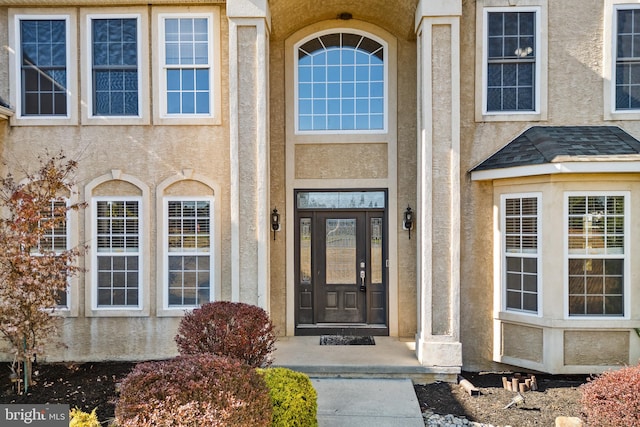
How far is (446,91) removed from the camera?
6680mm

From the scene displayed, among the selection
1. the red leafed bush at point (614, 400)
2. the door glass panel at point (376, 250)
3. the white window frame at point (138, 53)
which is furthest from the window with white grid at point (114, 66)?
the red leafed bush at point (614, 400)

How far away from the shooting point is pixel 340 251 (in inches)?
327

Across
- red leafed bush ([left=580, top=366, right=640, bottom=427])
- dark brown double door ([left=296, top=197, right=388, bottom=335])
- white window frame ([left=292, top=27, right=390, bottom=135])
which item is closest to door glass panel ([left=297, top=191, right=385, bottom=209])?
dark brown double door ([left=296, top=197, right=388, bottom=335])

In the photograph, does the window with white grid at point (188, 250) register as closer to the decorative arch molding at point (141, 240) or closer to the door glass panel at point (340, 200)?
the decorative arch molding at point (141, 240)

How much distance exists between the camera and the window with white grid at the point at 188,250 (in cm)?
747

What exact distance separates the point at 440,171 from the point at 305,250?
121 inches

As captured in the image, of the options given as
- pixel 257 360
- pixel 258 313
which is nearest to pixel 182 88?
pixel 258 313

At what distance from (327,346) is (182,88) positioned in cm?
534

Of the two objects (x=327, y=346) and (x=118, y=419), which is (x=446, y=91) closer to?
(x=327, y=346)

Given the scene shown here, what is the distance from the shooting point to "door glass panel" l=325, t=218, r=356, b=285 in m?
8.28

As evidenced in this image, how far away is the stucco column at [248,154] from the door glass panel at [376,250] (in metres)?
2.40

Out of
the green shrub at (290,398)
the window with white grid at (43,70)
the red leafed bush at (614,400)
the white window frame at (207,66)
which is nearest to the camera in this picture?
the red leafed bush at (614,400)

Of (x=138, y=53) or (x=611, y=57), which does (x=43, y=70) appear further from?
(x=611, y=57)

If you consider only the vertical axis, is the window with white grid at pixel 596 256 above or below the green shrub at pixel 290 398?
above
